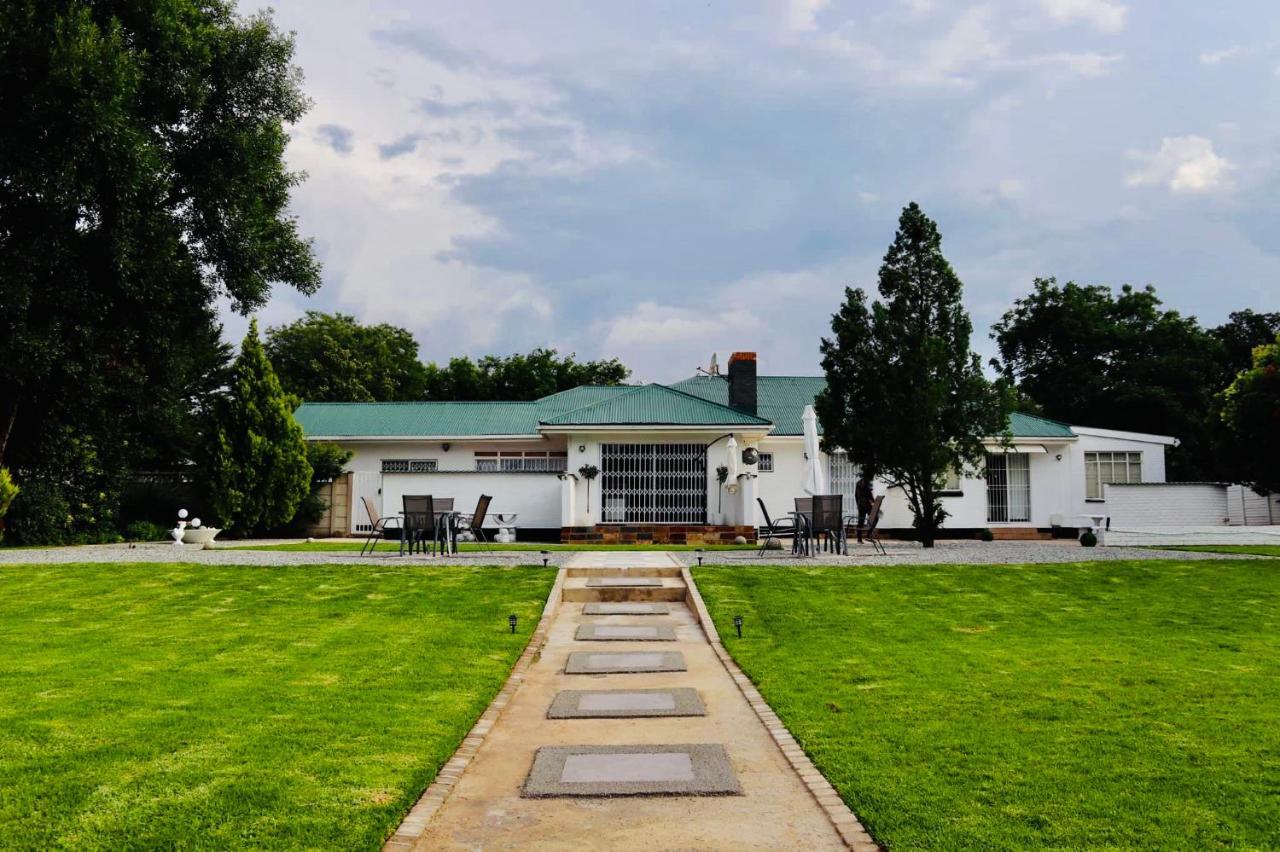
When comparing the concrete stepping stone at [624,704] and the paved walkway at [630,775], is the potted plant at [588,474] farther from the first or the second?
the concrete stepping stone at [624,704]

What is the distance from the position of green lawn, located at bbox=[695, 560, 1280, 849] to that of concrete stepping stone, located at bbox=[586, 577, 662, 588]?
24.6 inches

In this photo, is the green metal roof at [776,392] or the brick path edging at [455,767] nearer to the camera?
the brick path edging at [455,767]

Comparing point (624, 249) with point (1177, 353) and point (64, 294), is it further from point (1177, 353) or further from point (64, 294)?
point (1177, 353)

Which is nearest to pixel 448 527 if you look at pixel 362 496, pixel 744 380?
pixel 362 496

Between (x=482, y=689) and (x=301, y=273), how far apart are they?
16.5m

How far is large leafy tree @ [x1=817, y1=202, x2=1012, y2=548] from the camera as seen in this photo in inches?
631

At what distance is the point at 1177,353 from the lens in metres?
39.2

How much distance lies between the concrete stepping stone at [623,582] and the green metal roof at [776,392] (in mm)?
13645

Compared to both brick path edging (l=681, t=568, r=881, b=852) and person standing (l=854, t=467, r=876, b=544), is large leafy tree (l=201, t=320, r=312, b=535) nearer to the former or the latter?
person standing (l=854, t=467, r=876, b=544)

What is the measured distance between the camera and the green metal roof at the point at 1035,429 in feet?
79.0

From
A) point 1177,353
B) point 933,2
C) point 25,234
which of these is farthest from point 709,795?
point 1177,353

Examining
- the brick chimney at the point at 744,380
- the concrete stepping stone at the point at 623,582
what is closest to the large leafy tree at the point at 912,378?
the brick chimney at the point at 744,380

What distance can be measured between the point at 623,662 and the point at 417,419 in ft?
63.7

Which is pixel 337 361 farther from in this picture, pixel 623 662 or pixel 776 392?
pixel 623 662
